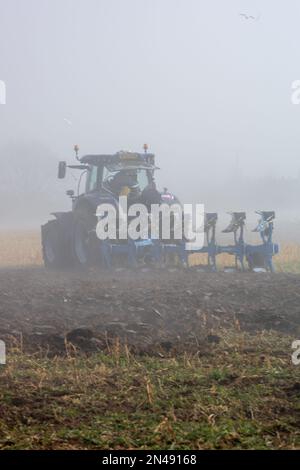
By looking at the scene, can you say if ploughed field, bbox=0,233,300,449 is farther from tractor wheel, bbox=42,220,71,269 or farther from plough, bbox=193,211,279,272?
tractor wheel, bbox=42,220,71,269

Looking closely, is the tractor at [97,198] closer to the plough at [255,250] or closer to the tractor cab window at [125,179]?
the tractor cab window at [125,179]

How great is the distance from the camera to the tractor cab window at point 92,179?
17.4m

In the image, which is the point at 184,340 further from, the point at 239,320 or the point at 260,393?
the point at 260,393

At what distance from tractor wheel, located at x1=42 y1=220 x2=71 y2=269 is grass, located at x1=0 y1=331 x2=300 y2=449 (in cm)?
1055

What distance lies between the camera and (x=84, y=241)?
17.2 m

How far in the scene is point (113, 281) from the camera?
14023 millimetres

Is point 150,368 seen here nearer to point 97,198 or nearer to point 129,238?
point 129,238

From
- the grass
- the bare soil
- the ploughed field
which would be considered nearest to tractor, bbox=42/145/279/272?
the bare soil

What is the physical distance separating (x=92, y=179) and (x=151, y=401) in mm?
12279

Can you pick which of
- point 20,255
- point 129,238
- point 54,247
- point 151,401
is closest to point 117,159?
point 129,238

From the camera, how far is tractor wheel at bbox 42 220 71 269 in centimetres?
1794

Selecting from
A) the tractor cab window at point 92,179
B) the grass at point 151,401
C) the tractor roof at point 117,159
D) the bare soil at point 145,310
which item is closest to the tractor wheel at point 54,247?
the tractor cab window at point 92,179
